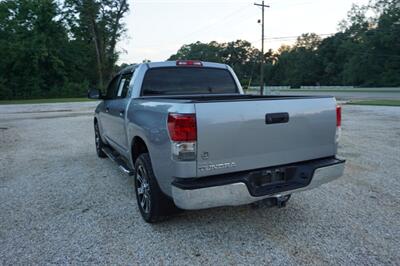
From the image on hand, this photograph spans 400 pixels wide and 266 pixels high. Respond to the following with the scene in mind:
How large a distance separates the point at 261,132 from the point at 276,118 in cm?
20

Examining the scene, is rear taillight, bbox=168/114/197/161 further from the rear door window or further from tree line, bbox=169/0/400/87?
tree line, bbox=169/0/400/87

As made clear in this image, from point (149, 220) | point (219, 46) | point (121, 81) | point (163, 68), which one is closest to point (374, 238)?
point (149, 220)

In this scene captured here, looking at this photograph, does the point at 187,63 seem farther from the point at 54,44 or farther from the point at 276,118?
the point at 54,44

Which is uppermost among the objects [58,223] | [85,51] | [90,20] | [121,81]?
[90,20]

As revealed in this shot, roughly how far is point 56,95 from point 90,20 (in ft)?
40.1

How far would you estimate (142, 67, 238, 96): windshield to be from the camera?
420 cm

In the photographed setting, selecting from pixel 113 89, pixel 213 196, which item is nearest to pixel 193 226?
pixel 213 196

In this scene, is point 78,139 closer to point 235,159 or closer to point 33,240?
point 33,240

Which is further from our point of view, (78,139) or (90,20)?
(90,20)

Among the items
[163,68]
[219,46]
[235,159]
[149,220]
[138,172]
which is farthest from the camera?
[219,46]

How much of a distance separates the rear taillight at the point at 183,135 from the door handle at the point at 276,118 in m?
0.73

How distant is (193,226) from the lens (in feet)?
11.0

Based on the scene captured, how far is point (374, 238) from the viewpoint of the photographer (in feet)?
9.83

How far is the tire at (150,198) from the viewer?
10.4 feet
